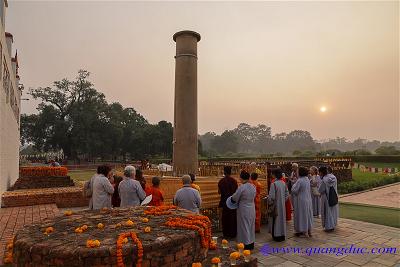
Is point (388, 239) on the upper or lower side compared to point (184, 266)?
lower

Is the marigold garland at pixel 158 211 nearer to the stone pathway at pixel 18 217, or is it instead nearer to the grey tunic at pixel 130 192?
the grey tunic at pixel 130 192

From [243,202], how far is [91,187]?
309 centimetres

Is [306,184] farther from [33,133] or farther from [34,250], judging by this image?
[33,133]

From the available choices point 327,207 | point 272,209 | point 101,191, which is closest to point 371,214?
point 327,207

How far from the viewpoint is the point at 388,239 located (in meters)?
6.51

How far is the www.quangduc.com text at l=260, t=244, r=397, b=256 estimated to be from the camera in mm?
5676

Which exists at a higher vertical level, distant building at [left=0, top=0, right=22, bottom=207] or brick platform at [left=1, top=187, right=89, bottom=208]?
distant building at [left=0, top=0, right=22, bottom=207]

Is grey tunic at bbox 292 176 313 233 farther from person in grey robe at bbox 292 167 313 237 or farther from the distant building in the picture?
the distant building

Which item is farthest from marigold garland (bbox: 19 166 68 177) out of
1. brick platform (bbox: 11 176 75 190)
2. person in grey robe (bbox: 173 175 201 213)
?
person in grey robe (bbox: 173 175 201 213)

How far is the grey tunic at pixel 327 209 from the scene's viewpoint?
731cm

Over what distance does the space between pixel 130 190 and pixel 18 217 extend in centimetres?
455

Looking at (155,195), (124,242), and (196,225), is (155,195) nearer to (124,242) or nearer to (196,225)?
(196,225)

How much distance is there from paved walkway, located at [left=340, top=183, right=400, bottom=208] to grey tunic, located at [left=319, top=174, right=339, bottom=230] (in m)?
5.42

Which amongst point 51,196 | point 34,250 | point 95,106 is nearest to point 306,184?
point 34,250
